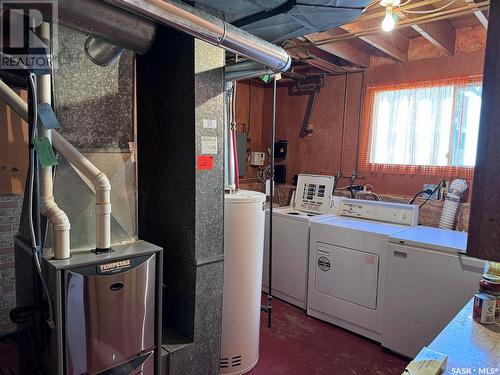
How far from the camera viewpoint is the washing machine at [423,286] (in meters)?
2.29

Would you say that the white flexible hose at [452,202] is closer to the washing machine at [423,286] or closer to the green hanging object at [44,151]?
the washing machine at [423,286]

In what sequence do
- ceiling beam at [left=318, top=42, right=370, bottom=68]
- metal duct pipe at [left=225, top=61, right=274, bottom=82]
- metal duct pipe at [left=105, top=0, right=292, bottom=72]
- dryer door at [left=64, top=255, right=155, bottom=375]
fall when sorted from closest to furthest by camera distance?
1. metal duct pipe at [left=105, top=0, right=292, bottom=72]
2. dryer door at [left=64, top=255, right=155, bottom=375]
3. metal duct pipe at [left=225, top=61, right=274, bottom=82]
4. ceiling beam at [left=318, top=42, right=370, bottom=68]

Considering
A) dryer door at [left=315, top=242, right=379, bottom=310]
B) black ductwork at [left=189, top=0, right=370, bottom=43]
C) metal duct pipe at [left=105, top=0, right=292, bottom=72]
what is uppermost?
black ductwork at [left=189, top=0, right=370, bottom=43]

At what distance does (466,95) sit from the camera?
3000mm

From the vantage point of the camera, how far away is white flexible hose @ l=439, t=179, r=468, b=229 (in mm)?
2979

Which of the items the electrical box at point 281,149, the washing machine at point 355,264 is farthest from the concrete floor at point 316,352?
the electrical box at point 281,149

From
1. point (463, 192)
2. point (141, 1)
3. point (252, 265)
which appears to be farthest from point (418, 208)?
point (141, 1)

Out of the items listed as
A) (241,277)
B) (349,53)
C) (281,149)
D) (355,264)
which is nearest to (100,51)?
(241,277)

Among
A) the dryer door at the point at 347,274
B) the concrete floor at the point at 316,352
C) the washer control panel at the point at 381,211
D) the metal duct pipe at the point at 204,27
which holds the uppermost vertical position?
the metal duct pipe at the point at 204,27

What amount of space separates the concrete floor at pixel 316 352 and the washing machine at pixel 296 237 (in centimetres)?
34

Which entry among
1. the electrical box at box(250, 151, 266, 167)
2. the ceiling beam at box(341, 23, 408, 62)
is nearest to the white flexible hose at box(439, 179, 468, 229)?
the ceiling beam at box(341, 23, 408, 62)

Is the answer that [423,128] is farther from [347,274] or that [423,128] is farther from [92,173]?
[92,173]

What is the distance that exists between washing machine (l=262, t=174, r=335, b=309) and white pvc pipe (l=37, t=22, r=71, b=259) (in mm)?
2178

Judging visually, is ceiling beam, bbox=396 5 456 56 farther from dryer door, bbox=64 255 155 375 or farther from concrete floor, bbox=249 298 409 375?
dryer door, bbox=64 255 155 375
